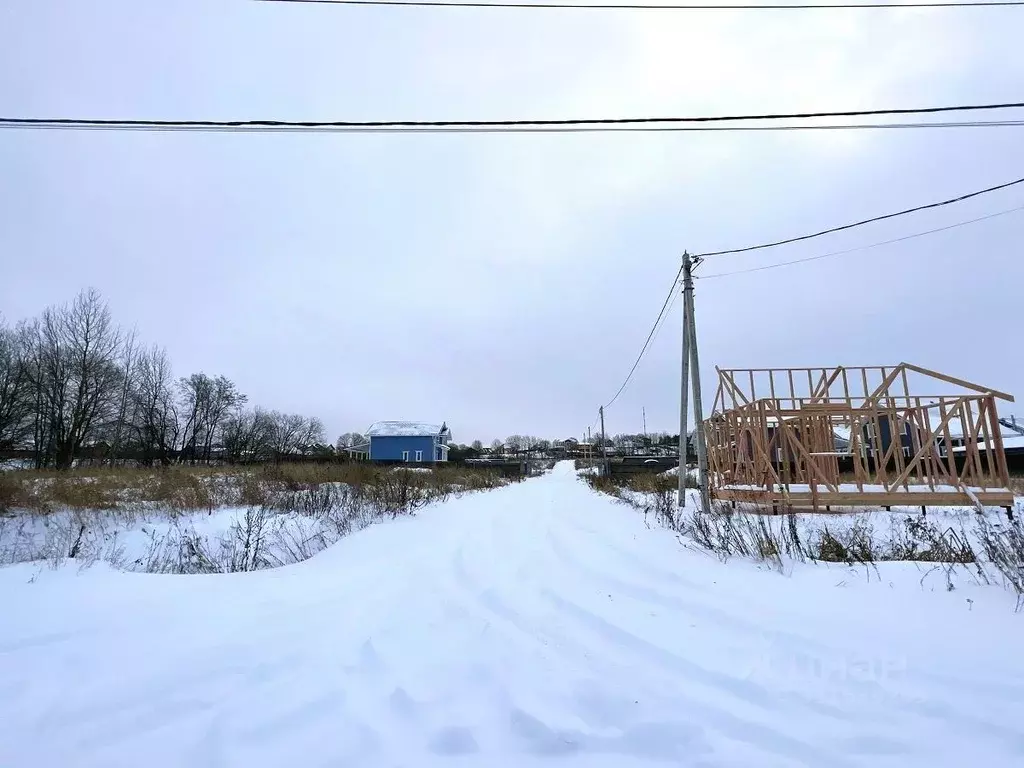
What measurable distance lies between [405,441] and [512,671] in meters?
48.8

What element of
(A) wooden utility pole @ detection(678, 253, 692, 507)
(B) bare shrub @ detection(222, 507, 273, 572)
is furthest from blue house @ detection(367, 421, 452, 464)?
(B) bare shrub @ detection(222, 507, 273, 572)

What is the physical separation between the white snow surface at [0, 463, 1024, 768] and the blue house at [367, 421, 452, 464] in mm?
45330

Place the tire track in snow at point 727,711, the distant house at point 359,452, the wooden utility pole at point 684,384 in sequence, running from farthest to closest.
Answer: the distant house at point 359,452
the wooden utility pole at point 684,384
the tire track in snow at point 727,711

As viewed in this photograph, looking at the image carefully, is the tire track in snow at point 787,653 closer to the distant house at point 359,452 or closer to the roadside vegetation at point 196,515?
the roadside vegetation at point 196,515

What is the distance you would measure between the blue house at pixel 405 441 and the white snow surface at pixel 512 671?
149ft

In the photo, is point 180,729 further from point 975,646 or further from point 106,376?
point 106,376

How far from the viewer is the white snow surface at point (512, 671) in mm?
2338

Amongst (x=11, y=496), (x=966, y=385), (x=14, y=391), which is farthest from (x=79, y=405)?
(x=966, y=385)

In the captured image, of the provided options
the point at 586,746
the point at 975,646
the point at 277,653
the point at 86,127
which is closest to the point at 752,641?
the point at 975,646

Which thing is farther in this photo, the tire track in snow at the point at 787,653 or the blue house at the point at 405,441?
the blue house at the point at 405,441

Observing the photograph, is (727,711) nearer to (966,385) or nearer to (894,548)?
(894,548)

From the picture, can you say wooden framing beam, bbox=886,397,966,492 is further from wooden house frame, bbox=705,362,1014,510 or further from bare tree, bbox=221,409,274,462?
bare tree, bbox=221,409,274,462

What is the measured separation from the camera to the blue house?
50125 millimetres

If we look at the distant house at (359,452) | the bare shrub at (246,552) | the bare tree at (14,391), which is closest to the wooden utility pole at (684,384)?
the bare shrub at (246,552)
